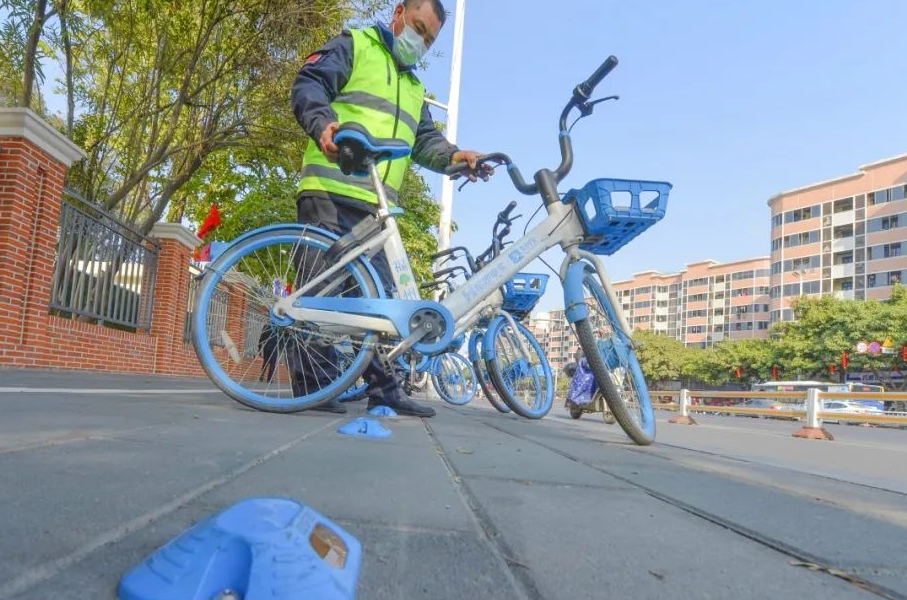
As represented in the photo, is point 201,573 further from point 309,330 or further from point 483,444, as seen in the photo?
point 309,330

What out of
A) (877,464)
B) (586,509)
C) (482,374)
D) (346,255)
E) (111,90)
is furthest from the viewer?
(111,90)

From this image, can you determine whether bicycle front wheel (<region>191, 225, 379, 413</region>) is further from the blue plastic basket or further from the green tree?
the green tree

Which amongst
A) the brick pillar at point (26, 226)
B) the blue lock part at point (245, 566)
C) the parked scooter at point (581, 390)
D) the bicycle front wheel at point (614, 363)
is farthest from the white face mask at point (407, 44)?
the parked scooter at point (581, 390)

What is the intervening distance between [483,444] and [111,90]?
1368cm

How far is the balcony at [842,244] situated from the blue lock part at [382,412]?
72.9 m

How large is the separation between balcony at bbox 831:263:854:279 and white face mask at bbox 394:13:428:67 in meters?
72.7

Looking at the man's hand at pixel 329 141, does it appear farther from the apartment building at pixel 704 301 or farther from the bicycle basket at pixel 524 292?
the apartment building at pixel 704 301

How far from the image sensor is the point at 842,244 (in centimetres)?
6625

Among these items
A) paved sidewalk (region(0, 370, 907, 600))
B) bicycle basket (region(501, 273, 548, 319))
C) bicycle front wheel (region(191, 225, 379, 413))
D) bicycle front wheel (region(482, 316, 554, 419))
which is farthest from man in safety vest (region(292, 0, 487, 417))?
bicycle basket (region(501, 273, 548, 319))

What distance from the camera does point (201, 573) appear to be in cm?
63

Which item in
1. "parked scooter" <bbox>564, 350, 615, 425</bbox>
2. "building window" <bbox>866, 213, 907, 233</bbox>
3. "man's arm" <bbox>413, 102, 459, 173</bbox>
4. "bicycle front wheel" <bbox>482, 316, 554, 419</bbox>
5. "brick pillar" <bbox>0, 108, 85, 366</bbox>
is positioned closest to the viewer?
"man's arm" <bbox>413, 102, 459, 173</bbox>

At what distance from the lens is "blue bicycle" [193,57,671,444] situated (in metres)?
3.31

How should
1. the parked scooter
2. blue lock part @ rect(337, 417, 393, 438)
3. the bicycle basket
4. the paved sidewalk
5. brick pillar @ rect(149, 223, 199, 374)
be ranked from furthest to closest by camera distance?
brick pillar @ rect(149, 223, 199, 374)
the parked scooter
the bicycle basket
blue lock part @ rect(337, 417, 393, 438)
the paved sidewalk

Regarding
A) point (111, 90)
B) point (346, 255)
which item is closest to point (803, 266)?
point (111, 90)
